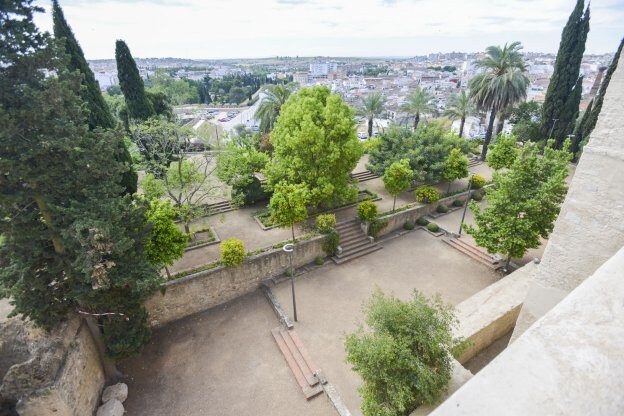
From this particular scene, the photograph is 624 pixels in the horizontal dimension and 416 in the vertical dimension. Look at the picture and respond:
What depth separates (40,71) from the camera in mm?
8344

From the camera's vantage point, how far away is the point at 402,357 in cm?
736

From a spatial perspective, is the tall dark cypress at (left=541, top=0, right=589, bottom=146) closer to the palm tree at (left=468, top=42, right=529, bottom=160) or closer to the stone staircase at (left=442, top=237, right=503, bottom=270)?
the palm tree at (left=468, top=42, right=529, bottom=160)

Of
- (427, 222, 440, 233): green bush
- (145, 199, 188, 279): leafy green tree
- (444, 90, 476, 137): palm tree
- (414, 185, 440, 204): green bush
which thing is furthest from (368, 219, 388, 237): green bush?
(444, 90, 476, 137): palm tree

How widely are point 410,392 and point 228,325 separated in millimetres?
9355

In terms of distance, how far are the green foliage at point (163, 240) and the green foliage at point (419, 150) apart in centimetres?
1480

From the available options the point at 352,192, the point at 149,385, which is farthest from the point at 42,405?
the point at 352,192

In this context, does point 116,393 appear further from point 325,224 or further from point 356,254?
point 356,254

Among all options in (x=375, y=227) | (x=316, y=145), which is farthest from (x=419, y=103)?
(x=316, y=145)

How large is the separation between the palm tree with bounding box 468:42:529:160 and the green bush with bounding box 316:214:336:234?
18315 millimetres

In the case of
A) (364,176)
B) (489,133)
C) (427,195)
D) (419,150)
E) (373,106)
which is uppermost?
(373,106)

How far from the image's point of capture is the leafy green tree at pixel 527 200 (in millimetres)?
13531

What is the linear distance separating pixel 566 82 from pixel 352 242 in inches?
958

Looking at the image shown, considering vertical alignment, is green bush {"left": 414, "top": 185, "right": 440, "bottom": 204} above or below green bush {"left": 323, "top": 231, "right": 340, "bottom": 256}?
above

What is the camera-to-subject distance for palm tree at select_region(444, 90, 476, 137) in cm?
2922
